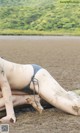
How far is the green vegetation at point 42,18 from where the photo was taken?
4394 centimetres

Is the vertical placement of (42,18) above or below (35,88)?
below

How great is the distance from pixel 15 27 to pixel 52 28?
3.57 m

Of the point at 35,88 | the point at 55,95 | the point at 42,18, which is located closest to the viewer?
the point at 55,95

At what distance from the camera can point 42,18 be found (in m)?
47.2

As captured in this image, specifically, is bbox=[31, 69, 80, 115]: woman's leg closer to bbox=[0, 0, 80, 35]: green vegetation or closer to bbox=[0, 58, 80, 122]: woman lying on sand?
bbox=[0, 58, 80, 122]: woman lying on sand

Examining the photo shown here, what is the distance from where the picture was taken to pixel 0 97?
5.06m

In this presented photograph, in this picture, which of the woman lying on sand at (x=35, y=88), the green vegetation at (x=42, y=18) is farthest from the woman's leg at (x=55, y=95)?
the green vegetation at (x=42, y=18)

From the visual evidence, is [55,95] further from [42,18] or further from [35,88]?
[42,18]

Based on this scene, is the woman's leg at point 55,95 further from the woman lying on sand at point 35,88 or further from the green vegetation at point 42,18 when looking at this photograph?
the green vegetation at point 42,18

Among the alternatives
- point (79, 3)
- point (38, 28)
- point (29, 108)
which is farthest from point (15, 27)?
point (29, 108)

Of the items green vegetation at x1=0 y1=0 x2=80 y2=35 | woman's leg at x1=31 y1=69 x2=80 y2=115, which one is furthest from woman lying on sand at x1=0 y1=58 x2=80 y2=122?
A: green vegetation at x1=0 y1=0 x2=80 y2=35

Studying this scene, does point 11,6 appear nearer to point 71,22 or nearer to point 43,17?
point 43,17

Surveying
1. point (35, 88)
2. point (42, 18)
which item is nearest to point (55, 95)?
point (35, 88)

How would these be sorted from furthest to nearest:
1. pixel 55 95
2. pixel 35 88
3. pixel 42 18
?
pixel 42 18 → pixel 35 88 → pixel 55 95
